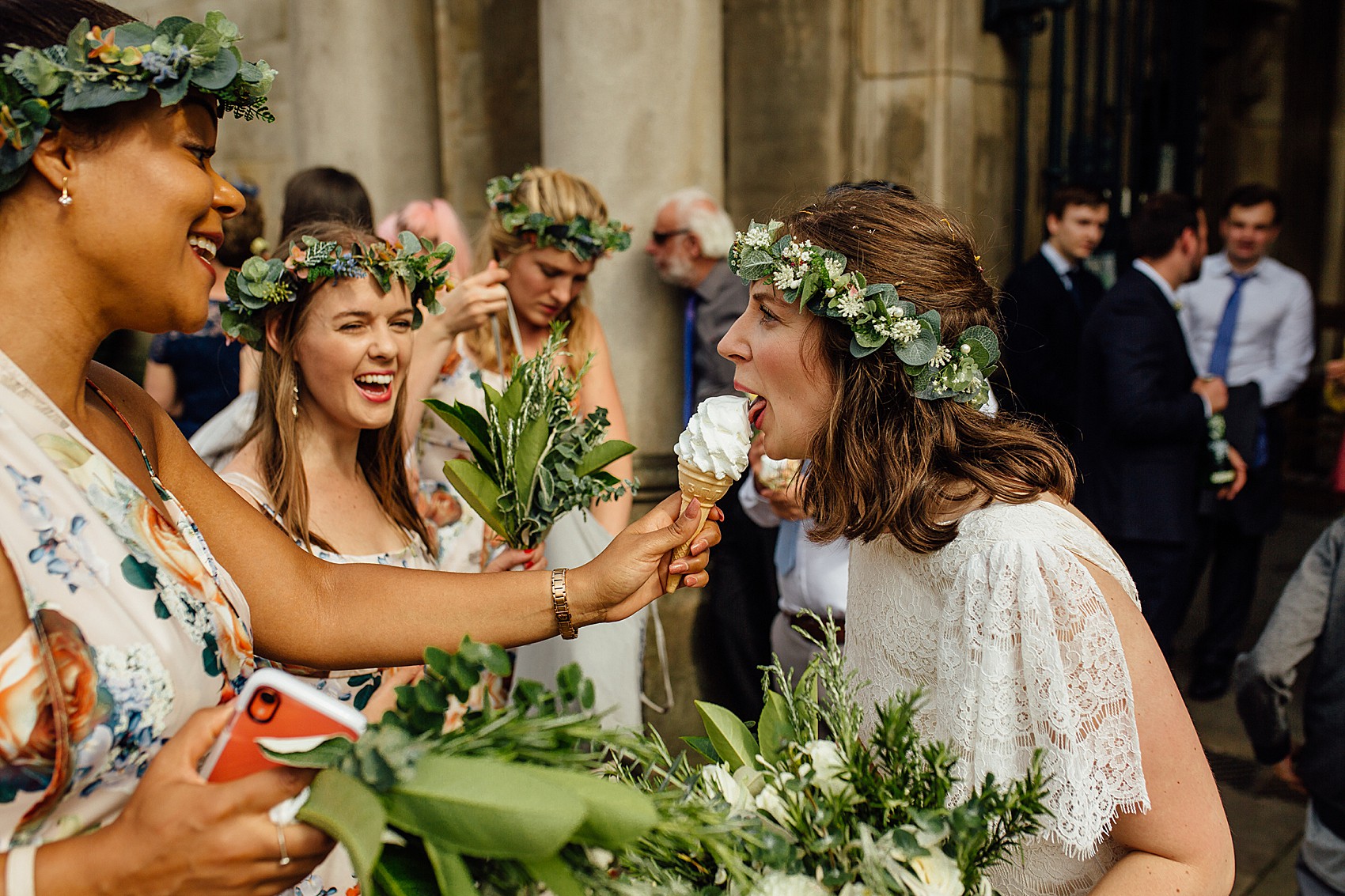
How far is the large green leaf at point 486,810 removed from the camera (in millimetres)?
1230

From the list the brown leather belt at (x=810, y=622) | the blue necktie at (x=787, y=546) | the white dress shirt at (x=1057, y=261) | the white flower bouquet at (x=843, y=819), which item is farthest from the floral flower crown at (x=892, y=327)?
the white dress shirt at (x=1057, y=261)

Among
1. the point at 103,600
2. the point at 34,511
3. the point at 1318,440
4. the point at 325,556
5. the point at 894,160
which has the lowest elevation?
the point at 1318,440

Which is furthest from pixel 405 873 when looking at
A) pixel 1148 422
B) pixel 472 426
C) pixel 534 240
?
pixel 1148 422

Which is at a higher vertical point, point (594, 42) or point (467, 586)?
point (594, 42)

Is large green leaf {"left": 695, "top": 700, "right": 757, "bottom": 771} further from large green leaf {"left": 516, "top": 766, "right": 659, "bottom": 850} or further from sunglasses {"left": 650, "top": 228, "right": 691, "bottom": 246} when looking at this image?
sunglasses {"left": 650, "top": 228, "right": 691, "bottom": 246}

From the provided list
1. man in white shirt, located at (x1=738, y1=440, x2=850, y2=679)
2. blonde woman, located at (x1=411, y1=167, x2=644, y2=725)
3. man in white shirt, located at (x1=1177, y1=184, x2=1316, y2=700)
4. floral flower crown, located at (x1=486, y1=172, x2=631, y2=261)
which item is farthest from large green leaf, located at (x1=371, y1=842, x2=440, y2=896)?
man in white shirt, located at (x1=1177, y1=184, x2=1316, y2=700)

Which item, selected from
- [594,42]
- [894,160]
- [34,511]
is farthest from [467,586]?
[894,160]

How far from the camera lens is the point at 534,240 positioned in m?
4.48

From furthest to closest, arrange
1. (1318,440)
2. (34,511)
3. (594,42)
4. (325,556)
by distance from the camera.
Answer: (1318,440), (594,42), (325,556), (34,511)

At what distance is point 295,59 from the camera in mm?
6664

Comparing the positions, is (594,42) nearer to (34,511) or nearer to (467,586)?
(467,586)

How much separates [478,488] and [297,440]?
1.75ft

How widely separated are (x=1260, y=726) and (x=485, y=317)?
2.88m

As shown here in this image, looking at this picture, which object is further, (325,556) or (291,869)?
(325,556)
